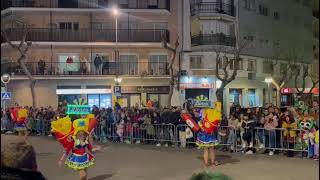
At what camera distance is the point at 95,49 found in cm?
3778

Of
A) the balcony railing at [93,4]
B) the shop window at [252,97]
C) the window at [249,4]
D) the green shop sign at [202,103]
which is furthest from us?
the balcony railing at [93,4]

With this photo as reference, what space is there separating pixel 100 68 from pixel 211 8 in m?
7.96

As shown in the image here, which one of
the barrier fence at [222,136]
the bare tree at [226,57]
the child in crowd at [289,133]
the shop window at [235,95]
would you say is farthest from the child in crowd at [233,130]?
the bare tree at [226,57]

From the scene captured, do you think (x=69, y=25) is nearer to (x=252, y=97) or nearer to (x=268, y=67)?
(x=268, y=67)

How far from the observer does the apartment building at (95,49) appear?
3625cm

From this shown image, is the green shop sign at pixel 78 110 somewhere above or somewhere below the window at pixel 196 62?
below

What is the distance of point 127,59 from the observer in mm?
37656

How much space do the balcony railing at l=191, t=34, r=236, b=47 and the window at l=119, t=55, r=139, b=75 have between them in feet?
13.2

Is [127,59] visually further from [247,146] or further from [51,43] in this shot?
[247,146]

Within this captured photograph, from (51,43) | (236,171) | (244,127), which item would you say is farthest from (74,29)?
(236,171)

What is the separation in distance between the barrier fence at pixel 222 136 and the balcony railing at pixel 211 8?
59.0 feet

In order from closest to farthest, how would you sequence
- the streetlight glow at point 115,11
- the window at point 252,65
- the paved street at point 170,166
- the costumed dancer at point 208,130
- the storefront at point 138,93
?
the paved street at point 170,166
the costumed dancer at point 208,130
the window at point 252,65
the storefront at point 138,93
the streetlight glow at point 115,11

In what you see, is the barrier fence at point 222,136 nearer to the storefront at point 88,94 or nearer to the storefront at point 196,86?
the storefront at point 196,86

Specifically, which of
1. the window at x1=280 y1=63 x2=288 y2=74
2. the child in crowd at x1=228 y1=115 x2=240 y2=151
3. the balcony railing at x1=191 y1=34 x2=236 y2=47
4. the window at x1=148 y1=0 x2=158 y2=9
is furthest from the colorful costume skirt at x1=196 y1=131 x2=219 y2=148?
the window at x1=148 y1=0 x2=158 y2=9
